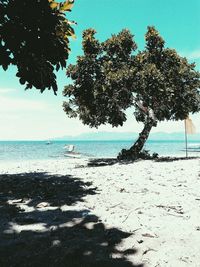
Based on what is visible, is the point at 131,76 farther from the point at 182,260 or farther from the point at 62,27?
the point at 182,260

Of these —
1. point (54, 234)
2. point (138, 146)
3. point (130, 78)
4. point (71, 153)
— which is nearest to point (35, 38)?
point (54, 234)

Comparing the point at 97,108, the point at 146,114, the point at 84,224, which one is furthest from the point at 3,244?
the point at 146,114

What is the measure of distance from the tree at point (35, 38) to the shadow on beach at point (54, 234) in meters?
3.31

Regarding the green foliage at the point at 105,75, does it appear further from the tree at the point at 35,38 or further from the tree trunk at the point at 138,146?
the tree at the point at 35,38

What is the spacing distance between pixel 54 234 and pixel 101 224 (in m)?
1.16

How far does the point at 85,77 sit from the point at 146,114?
667cm

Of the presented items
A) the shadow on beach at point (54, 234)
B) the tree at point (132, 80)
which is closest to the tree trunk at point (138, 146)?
the tree at point (132, 80)

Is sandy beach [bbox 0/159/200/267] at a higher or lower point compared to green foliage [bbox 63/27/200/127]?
lower

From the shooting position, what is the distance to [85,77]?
950 inches

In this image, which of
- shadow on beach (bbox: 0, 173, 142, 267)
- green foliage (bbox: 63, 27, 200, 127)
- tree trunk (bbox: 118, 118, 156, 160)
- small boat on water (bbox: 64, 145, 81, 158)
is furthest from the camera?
small boat on water (bbox: 64, 145, 81, 158)

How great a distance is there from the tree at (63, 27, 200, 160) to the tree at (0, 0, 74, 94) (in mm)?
13731

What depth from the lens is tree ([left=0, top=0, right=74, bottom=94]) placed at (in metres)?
7.85

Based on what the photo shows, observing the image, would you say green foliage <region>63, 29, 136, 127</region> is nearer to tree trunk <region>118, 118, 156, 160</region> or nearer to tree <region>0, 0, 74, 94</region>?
tree trunk <region>118, 118, 156, 160</region>

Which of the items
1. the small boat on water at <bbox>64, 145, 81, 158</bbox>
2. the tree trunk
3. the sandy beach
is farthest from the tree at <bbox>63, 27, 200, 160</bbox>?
the small boat on water at <bbox>64, 145, 81, 158</bbox>
